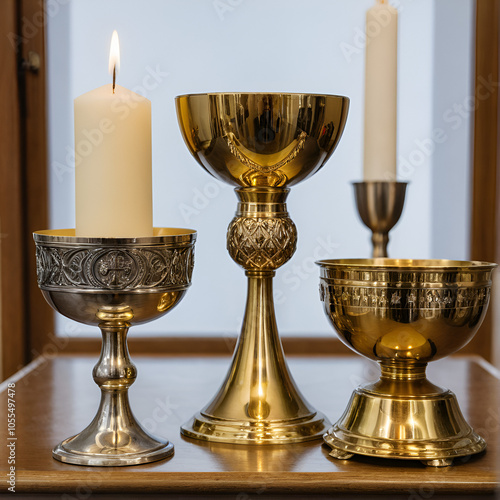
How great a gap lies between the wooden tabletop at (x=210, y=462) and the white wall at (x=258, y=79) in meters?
0.55

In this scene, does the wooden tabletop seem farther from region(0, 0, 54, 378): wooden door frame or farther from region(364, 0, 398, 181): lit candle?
region(0, 0, 54, 378): wooden door frame

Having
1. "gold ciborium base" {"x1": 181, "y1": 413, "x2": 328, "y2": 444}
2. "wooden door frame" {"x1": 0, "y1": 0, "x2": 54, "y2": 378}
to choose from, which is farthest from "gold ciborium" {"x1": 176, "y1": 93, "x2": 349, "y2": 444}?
"wooden door frame" {"x1": 0, "y1": 0, "x2": 54, "y2": 378}

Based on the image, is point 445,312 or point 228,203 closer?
point 445,312

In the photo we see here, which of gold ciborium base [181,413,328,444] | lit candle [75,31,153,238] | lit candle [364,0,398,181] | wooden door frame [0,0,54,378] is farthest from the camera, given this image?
wooden door frame [0,0,54,378]

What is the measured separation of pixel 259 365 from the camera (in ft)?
2.43

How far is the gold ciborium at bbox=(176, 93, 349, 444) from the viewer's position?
68cm

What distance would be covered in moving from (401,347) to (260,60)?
94cm

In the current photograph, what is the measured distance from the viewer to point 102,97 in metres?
0.60

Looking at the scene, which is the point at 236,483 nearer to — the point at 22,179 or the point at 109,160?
the point at 109,160

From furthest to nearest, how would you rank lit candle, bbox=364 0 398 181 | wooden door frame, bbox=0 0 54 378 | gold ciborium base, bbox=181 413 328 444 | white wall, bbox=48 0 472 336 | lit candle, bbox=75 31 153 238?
white wall, bbox=48 0 472 336 < wooden door frame, bbox=0 0 54 378 < lit candle, bbox=364 0 398 181 < gold ciborium base, bbox=181 413 328 444 < lit candle, bbox=75 31 153 238

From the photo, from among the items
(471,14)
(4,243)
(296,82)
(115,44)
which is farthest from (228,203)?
(115,44)

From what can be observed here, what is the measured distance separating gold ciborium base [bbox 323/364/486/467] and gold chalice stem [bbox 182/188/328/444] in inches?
2.4

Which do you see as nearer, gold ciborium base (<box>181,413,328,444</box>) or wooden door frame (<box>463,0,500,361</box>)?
gold ciborium base (<box>181,413,328,444</box>)

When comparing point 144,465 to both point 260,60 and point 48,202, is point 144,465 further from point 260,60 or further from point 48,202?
point 260,60
